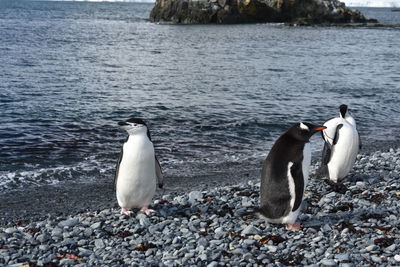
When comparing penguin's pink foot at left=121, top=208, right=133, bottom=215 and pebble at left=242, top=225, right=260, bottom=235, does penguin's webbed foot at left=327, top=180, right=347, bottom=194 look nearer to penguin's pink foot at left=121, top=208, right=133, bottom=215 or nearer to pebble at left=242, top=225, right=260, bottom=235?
pebble at left=242, top=225, right=260, bottom=235

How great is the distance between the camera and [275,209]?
6.84m

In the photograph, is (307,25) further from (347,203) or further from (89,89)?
(347,203)

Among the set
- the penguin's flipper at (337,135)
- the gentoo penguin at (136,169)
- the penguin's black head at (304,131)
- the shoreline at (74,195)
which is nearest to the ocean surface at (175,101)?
the shoreline at (74,195)

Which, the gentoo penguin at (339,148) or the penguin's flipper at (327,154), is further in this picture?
the penguin's flipper at (327,154)

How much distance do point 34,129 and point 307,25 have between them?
66.1 meters

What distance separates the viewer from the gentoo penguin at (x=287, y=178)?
678cm

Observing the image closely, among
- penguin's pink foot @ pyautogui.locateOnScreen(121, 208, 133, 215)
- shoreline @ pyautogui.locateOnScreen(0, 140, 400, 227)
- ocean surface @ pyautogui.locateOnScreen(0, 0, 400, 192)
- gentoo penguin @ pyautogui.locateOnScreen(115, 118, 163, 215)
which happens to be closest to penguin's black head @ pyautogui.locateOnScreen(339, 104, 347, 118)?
shoreline @ pyautogui.locateOnScreen(0, 140, 400, 227)

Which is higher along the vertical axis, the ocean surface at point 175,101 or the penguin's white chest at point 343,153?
the penguin's white chest at point 343,153

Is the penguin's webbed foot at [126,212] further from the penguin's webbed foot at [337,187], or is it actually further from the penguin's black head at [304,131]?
the penguin's webbed foot at [337,187]

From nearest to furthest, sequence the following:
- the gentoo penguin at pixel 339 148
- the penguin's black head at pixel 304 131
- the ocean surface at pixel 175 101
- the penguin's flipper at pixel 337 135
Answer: the penguin's black head at pixel 304 131, the gentoo penguin at pixel 339 148, the penguin's flipper at pixel 337 135, the ocean surface at pixel 175 101

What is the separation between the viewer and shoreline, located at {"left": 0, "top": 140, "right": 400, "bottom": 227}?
8.91 m

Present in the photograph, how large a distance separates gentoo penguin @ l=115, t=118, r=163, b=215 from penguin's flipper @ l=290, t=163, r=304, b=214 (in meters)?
2.07

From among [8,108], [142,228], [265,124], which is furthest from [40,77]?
[142,228]

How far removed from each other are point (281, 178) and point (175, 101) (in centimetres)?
1396
